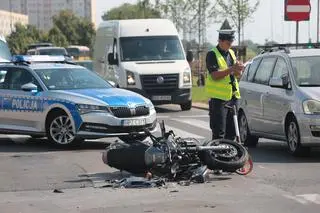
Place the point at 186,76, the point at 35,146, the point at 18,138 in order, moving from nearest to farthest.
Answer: the point at 35,146
the point at 18,138
the point at 186,76

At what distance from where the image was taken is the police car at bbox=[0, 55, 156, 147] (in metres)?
12.4

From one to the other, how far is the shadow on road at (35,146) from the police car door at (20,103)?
0.32m

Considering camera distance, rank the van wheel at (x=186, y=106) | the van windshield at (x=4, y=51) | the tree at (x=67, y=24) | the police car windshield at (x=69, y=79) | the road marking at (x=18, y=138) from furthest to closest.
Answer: the tree at (x=67, y=24) < the van windshield at (x=4, y=51) < the van wheel at (x=186, y=106) < the road marking at (x=18, y=138) < the police car windshield at (x=69, y=79)

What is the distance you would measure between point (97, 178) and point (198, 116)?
10186mm

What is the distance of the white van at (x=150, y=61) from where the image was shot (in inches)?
835

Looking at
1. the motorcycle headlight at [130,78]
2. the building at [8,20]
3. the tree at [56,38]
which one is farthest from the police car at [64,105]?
the building at [8,20]

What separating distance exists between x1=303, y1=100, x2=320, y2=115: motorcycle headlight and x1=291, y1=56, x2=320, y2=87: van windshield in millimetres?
574

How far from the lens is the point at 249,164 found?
9609 millimetres

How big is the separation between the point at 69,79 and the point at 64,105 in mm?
1075

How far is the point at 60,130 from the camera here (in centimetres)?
1283

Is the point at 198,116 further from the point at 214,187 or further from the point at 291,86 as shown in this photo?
the point at 214,187

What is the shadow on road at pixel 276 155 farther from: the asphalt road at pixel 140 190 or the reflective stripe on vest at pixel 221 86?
the reflective stripe on vest at pixel 221 86

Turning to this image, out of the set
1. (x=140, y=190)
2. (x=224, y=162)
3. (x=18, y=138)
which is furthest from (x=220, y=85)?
(x=18, y=138)

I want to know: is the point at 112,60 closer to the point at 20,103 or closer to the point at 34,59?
the point at 34,59
